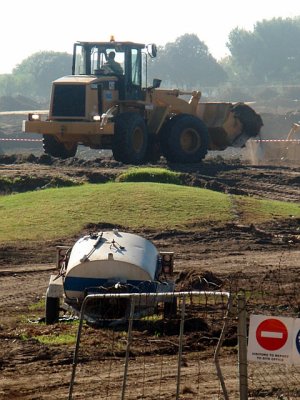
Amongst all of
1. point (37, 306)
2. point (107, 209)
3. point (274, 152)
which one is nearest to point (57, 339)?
point (37, 306)

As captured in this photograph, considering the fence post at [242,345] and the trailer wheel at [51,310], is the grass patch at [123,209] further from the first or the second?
the fence post at [242,345]

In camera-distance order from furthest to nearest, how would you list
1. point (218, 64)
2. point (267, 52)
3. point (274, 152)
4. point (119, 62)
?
point (218, 64), point (267, 52), point (274, 152), point (119, 62)

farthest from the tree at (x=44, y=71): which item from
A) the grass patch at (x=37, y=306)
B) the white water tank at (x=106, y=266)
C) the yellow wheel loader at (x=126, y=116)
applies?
the white water tank at (x=106, y=266)

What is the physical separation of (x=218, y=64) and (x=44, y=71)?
73.3ft

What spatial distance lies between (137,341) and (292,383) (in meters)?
2.64

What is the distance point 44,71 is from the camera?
159 m

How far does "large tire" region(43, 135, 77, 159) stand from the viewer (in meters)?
36.1

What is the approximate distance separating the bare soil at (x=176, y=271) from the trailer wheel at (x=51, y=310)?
0.76 ft

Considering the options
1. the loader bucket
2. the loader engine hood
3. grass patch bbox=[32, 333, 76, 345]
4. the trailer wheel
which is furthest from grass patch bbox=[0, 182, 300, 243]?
the loader bucket

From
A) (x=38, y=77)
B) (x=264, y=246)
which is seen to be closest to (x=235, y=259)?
(x=264, y=246)

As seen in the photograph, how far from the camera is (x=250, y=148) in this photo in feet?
138

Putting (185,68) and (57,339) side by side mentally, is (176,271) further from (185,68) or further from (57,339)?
(185,68)

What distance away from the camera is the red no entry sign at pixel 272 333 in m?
8.79

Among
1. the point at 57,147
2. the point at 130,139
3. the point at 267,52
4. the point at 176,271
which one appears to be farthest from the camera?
the point at 267,52
